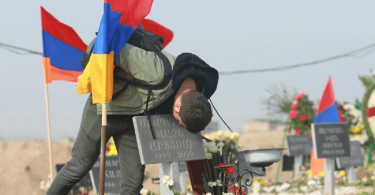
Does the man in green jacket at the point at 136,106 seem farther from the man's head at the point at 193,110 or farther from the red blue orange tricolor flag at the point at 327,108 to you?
the red blue orange tricolor flag at the point at 327,108

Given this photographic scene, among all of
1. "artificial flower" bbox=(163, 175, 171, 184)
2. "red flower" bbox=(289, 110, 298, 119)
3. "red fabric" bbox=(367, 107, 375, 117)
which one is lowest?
"artificial flower" bbox=(163, 175, 171, 184)

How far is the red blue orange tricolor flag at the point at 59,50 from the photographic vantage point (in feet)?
21.8

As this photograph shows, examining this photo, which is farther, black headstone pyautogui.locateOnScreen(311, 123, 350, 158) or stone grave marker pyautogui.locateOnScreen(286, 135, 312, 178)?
stone grave marker pyautogui.locateOnScreen(286, 135, 312, 178)

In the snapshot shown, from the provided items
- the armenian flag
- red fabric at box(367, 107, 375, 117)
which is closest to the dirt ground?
red fabric at box(367, 107, 375, 117)

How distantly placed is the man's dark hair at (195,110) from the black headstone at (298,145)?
949cm

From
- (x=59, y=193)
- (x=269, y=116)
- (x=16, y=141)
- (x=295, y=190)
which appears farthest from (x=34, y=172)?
(x=59, y=193)

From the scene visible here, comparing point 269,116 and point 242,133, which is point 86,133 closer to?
point 269,116

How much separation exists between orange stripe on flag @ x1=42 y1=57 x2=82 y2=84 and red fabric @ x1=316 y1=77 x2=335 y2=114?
13.9 ft

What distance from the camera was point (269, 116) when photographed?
15234 millimetres

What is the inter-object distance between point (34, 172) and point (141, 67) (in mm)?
12253

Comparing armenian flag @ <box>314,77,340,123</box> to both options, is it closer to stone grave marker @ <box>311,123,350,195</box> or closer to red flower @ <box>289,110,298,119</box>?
stone grave marker @ <box>311,123,350,195</box>

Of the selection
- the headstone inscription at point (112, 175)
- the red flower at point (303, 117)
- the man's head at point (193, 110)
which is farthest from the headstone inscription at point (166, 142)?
the red flower at point (303, 117)

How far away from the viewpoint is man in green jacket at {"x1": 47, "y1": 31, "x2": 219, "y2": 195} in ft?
Result: 14.0

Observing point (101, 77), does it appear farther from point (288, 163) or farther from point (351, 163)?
point (288, 163)
